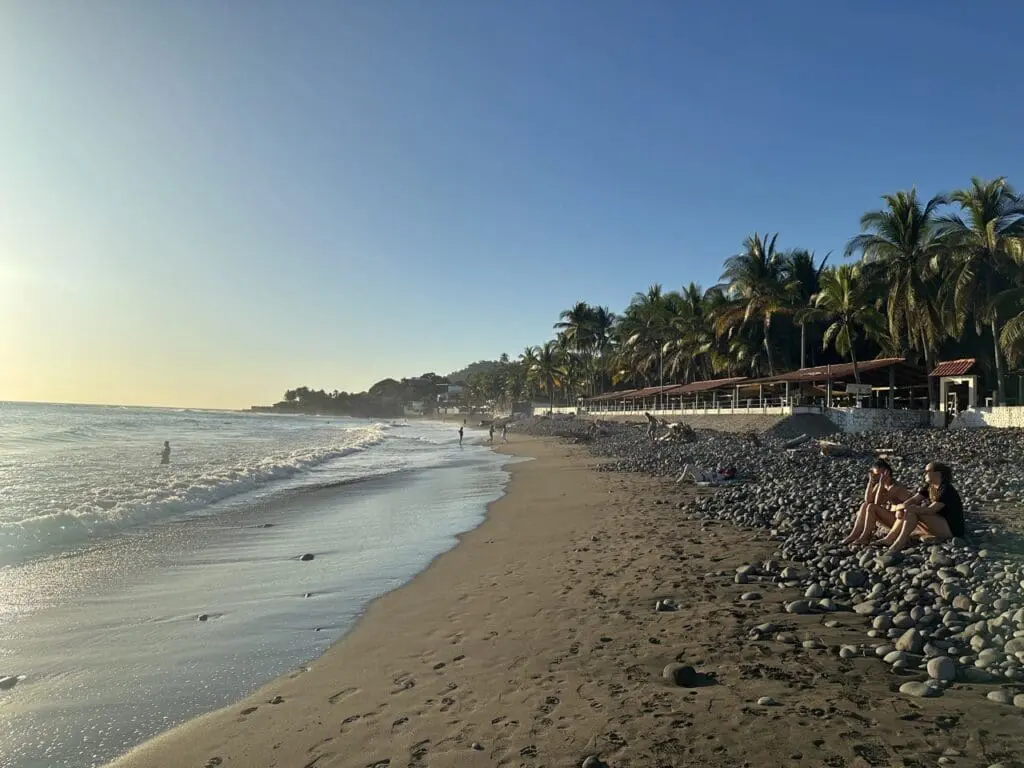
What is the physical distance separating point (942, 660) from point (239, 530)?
10.5 m

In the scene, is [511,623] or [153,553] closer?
[511,623]

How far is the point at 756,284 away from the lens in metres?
49.0

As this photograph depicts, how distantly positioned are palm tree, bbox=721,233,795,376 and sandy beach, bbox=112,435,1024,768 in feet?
143

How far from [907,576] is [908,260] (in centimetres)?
3224

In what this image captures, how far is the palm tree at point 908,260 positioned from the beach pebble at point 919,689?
31291mm

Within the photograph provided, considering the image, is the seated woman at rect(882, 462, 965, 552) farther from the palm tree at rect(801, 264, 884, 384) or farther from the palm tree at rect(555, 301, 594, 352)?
the palm tree at rect(555, 301, 594, 352)

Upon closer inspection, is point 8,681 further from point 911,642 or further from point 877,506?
point 877,506

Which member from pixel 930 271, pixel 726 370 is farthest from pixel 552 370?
pixel 930 271

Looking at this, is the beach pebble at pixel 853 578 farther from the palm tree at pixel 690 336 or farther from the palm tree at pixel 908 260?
the palm tree at pixel 690 336

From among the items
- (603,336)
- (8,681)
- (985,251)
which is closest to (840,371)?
(985,251)

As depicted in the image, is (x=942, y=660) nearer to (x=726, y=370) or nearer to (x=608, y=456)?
(x=608, y=456)

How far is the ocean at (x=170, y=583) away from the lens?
4.42 meters

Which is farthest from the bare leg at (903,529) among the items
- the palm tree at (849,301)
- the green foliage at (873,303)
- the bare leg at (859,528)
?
the palm tree at (849,301)

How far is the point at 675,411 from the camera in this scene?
161 feet
